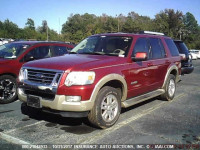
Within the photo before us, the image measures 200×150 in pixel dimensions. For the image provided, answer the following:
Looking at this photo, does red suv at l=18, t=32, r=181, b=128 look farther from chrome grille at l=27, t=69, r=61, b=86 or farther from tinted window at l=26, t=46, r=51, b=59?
tinted window at l=26, t=46, r=51, b=59

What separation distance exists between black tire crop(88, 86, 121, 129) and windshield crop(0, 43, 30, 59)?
11.0ft

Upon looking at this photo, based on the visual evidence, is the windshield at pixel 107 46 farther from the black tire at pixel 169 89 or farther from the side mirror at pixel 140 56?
the black tire at pixel 169 89

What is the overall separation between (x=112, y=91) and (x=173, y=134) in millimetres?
1365

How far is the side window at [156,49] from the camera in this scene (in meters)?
6.03

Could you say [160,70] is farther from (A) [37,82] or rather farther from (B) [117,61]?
(A) [37,82]

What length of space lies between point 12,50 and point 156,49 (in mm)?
4088

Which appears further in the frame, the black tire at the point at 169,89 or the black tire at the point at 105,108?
the black tire at the point at 169,89

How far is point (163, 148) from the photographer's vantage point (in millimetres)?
3680

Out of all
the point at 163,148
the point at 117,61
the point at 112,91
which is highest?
the point at 117,61

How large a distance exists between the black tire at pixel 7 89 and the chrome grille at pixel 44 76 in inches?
78.0

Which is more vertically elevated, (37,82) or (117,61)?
(117,61)

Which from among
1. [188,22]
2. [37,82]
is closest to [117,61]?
[37,82]

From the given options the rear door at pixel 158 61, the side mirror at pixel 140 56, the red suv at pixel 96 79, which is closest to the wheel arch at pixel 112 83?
the red suv at pixel 96 79

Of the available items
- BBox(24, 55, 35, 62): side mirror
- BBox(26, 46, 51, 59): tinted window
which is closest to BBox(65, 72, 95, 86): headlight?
BBox(24, 55, 35, 62): side mirror
